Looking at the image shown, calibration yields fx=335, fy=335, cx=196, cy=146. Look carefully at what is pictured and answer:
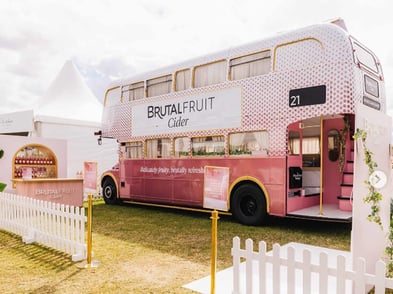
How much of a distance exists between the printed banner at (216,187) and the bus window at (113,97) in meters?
4.71

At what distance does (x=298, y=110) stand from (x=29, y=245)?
5.80 m

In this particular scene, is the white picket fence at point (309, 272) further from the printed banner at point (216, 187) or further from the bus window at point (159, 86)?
the bus window at point (159, 86)

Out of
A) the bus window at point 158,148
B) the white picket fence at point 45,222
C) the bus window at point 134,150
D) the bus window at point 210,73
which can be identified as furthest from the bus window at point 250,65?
the white picket fence at point 45,222

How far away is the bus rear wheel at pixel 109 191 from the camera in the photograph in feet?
38.7

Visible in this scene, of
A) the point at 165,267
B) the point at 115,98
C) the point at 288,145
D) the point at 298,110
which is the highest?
the point at 115,98

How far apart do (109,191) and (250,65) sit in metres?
6.99

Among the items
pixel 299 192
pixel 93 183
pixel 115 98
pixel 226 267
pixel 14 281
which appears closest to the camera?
pixel 14 281

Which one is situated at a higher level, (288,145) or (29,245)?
(288,145)

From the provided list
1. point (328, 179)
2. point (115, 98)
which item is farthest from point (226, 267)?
point (115, 98)

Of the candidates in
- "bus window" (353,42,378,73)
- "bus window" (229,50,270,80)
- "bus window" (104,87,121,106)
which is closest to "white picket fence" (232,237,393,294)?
"bus window" (353,42,378,73)

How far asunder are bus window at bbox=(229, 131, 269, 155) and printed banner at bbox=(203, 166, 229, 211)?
1.86ft

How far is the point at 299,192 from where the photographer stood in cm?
775

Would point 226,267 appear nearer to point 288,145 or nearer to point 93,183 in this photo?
point 288,145

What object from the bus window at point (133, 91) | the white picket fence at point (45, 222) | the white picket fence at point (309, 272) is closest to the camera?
the white picket fence at point (309, 272)
